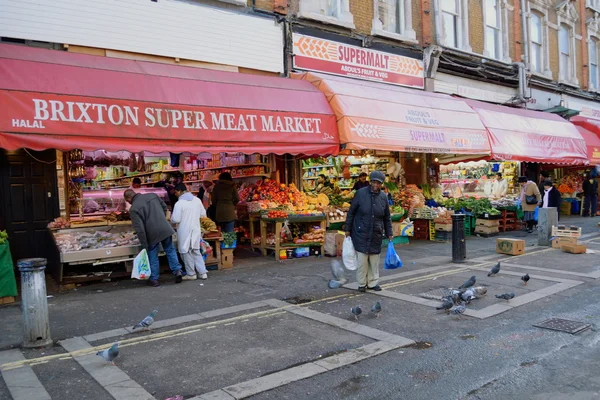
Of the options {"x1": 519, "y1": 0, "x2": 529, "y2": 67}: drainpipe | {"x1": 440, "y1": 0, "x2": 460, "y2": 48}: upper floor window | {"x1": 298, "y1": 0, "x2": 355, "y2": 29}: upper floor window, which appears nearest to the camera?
{"x1": 298, "y1": 0, "x2": 355, "y2": 29}: upper floor window

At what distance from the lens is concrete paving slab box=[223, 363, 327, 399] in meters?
4.23

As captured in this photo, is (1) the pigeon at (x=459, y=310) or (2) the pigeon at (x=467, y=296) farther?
(2) the pigeon at (x=467, y=296)

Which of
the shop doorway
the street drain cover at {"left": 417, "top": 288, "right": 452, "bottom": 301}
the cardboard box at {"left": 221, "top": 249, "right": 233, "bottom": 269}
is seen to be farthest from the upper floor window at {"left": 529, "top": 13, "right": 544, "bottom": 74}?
the shop doorway

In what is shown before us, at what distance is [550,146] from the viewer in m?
16.4

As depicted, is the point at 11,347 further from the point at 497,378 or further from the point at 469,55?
the point at 469,55

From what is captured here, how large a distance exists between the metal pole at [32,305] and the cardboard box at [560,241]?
36.4 ft

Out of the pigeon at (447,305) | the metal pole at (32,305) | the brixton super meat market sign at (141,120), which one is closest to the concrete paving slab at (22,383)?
the metal pole at (32,305)

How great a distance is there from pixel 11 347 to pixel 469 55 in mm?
16024

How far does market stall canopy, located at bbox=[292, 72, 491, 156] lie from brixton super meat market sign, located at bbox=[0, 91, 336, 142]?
0.88 metres

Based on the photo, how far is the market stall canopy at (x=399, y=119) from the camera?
35.4 ft

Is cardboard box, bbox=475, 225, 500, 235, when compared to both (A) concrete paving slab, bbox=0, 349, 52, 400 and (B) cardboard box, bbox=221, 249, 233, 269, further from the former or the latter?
(A) concrete paving slab, bbox=0, 349, 52, 400

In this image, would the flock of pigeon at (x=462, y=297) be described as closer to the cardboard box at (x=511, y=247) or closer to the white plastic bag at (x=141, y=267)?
the cardboard box at (x=511, y=247)

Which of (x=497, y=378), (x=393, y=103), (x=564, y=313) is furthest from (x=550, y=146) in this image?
(x=497, y=378)

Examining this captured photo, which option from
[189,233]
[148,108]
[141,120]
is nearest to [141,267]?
[189,233]
